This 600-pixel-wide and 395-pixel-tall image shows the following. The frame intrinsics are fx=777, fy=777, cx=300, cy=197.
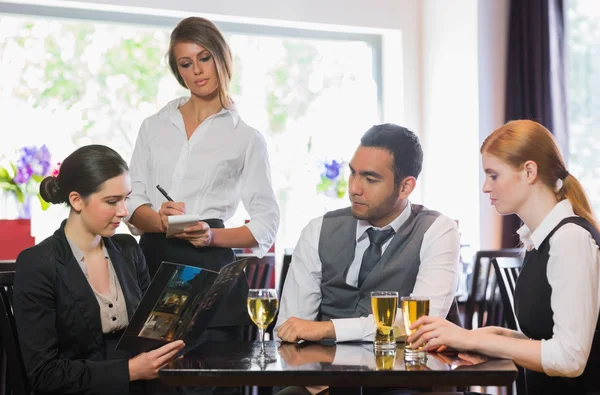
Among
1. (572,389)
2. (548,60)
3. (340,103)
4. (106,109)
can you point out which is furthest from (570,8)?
(572,389)

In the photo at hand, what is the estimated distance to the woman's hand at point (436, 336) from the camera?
5.49ft

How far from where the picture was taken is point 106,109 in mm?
4957

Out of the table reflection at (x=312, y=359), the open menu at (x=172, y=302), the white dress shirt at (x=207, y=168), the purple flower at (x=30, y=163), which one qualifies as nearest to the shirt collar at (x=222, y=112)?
the white dress shirt at (x=207, y=168)

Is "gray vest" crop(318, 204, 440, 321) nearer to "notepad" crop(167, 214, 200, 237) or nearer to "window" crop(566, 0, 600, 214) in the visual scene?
"notepad" crop(167, 214, 200, 237)

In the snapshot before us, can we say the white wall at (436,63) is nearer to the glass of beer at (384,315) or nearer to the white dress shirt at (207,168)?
the white dress shirt at (207,168)

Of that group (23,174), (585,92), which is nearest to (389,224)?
(23,174)

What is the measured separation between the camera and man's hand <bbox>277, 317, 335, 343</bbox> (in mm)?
1863

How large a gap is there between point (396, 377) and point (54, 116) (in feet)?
12.8

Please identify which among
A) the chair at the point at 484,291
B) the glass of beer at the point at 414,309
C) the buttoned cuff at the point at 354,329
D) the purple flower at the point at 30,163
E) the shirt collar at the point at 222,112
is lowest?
the chair at the point at 484,291

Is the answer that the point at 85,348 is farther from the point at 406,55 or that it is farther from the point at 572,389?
the point at 406,55

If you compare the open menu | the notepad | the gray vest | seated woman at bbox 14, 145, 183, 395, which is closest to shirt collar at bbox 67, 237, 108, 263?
seated woman at bbox 14, 145, 183, 395

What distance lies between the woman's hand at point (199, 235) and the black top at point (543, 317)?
3.22 ft

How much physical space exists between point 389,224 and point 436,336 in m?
0.60

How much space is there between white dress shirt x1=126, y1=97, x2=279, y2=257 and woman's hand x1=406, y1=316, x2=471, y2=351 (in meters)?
1.03
